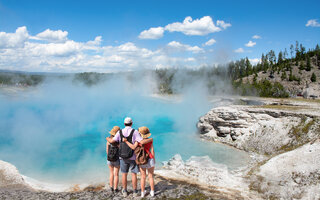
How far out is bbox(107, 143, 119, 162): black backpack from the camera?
7.04 m

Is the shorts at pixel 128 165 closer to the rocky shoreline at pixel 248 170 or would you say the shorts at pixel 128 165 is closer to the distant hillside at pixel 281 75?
the rocky shoreline at pixel 248 170

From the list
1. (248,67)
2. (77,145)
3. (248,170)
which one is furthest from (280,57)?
(77,145)

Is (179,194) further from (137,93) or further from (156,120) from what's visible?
(137,93)

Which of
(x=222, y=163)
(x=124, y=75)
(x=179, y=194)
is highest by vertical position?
(x=124, y=75)

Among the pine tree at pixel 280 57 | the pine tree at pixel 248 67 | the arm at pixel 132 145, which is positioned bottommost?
the arm at pixel 132 145

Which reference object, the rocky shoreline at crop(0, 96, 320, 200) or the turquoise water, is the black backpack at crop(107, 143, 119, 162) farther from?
the turquoise water

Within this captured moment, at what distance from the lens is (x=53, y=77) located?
73.6m

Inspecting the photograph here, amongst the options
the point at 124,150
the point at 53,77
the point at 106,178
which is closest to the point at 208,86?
the point at 106,178

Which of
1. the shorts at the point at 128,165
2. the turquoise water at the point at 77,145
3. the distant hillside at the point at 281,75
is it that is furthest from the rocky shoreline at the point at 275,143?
the distant hillside at the point at 281,75

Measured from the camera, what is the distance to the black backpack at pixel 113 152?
7039 mm

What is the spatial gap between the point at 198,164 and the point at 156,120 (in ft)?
59.2

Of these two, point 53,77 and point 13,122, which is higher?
point 53,77

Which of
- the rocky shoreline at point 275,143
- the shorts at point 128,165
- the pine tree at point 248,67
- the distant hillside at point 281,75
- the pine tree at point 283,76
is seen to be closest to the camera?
the shorts at point 128,165

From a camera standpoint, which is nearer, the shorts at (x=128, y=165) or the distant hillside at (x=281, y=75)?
the shorts at (x=128, y=165)
